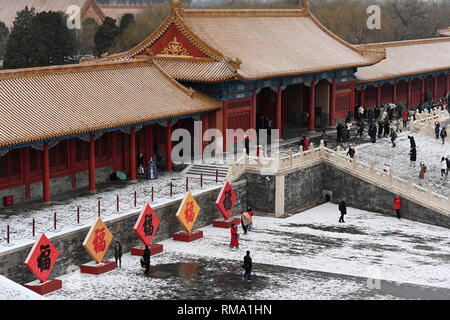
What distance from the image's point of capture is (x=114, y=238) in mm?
34125

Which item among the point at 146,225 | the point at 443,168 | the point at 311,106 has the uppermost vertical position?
the point at 311,106

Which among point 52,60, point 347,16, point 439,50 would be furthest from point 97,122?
point 347,16

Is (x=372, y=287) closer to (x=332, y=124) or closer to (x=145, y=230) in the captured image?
(x=145, y=230)

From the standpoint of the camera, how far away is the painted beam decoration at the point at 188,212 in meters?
36.0

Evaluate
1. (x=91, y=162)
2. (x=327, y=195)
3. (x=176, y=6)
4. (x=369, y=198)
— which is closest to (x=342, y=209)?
(x=369, y=198)

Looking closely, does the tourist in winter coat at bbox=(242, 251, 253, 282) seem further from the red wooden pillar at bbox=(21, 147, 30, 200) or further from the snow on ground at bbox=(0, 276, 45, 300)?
the red wooden pillar at bbox=(21, 147, 30, 200)

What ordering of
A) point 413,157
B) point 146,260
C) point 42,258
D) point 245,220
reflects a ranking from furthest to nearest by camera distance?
point 413,157 → point 245,220 → point 146,260 → point 42,258

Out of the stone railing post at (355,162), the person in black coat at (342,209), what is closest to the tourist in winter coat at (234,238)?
the person in black coat at (342,209)

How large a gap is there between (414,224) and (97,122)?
1567 centimetres

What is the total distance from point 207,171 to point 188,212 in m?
6.45

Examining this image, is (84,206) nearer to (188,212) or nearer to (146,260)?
(188,212)

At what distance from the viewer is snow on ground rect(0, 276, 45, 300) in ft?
88.2

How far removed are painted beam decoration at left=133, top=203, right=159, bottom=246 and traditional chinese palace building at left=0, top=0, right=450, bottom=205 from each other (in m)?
4.88

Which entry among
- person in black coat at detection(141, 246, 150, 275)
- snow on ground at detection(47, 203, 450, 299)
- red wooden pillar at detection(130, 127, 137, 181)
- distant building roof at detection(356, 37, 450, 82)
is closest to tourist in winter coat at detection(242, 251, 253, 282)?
snow on ground at detection(47, 203, 450, 299)
